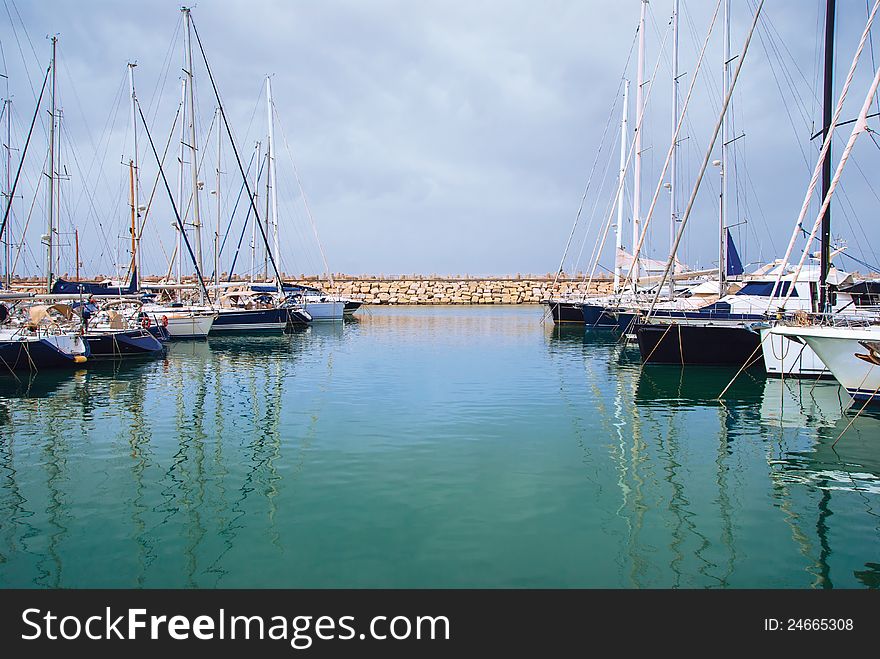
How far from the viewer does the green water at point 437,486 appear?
6.71 meters

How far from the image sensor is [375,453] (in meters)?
11.5

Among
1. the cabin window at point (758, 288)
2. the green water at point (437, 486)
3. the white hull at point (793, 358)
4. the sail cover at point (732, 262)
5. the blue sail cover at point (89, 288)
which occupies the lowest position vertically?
the green water at point (437, 486)

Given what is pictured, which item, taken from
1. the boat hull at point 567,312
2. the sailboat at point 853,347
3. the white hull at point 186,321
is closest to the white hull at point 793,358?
the sailboat at point 853,347

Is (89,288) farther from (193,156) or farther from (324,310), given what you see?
(324,310)

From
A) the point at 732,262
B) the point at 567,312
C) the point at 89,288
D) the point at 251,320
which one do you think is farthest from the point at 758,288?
the point at 89,288

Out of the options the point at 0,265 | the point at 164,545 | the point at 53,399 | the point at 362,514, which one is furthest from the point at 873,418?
the point at 0,265

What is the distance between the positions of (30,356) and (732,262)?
3250 cm

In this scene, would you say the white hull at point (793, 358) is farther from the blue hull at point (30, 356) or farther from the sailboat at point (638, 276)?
the blue hull at point (30, 356)

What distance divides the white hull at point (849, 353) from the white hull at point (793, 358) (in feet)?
17.1

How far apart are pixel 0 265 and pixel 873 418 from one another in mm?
45077

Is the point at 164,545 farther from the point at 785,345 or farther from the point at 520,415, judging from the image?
the point at 785,345

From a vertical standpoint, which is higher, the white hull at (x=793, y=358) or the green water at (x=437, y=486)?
the white hull at (x=793, y=358)

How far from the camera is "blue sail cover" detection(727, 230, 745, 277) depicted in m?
33.8

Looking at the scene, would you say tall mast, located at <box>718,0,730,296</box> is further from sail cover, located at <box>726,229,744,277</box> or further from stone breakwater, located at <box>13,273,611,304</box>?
stone breakwater, located at <box>13,273,611,304</box>
